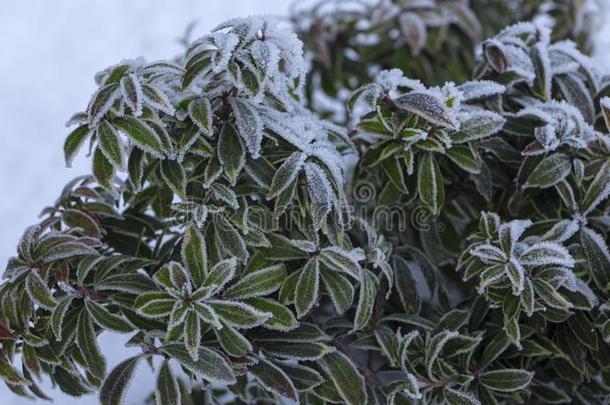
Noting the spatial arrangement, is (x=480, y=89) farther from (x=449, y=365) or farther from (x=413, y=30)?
(x=413, y=30)

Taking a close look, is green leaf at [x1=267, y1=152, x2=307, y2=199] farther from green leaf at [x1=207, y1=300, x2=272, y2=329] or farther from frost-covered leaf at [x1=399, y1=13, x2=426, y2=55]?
frost-covered leaf at [x1=399, y1=13, x2=426, y2=55]

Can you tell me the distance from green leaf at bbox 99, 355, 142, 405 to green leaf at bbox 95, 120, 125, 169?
31cm

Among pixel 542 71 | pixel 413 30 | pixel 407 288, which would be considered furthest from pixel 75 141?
pixel 413 30

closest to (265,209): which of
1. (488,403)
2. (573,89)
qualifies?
(488,403)

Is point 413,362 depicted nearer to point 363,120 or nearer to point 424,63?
point 363,120

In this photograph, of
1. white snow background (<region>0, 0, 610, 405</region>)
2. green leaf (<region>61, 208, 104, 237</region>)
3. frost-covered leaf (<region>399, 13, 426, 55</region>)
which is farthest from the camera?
white snow background (<region>0, 0, 610, 405</region>)

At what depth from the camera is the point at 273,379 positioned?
1217 mm

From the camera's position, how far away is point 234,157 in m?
1.23

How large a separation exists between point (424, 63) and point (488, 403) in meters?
1.18

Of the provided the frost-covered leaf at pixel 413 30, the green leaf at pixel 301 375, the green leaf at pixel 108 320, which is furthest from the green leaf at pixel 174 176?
the frost-covered leaf at pixel 413 30

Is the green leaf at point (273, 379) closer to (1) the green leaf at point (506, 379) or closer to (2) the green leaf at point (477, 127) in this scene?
(1) the green leaf at point (506, 379)

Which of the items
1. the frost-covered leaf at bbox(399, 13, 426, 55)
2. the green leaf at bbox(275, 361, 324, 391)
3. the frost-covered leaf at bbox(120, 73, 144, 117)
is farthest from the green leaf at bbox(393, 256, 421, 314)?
the frost-covered leaf at bbox(399, 13, 426, 55)

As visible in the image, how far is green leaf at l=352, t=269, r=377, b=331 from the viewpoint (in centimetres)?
127

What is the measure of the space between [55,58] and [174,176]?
72.0 inches
